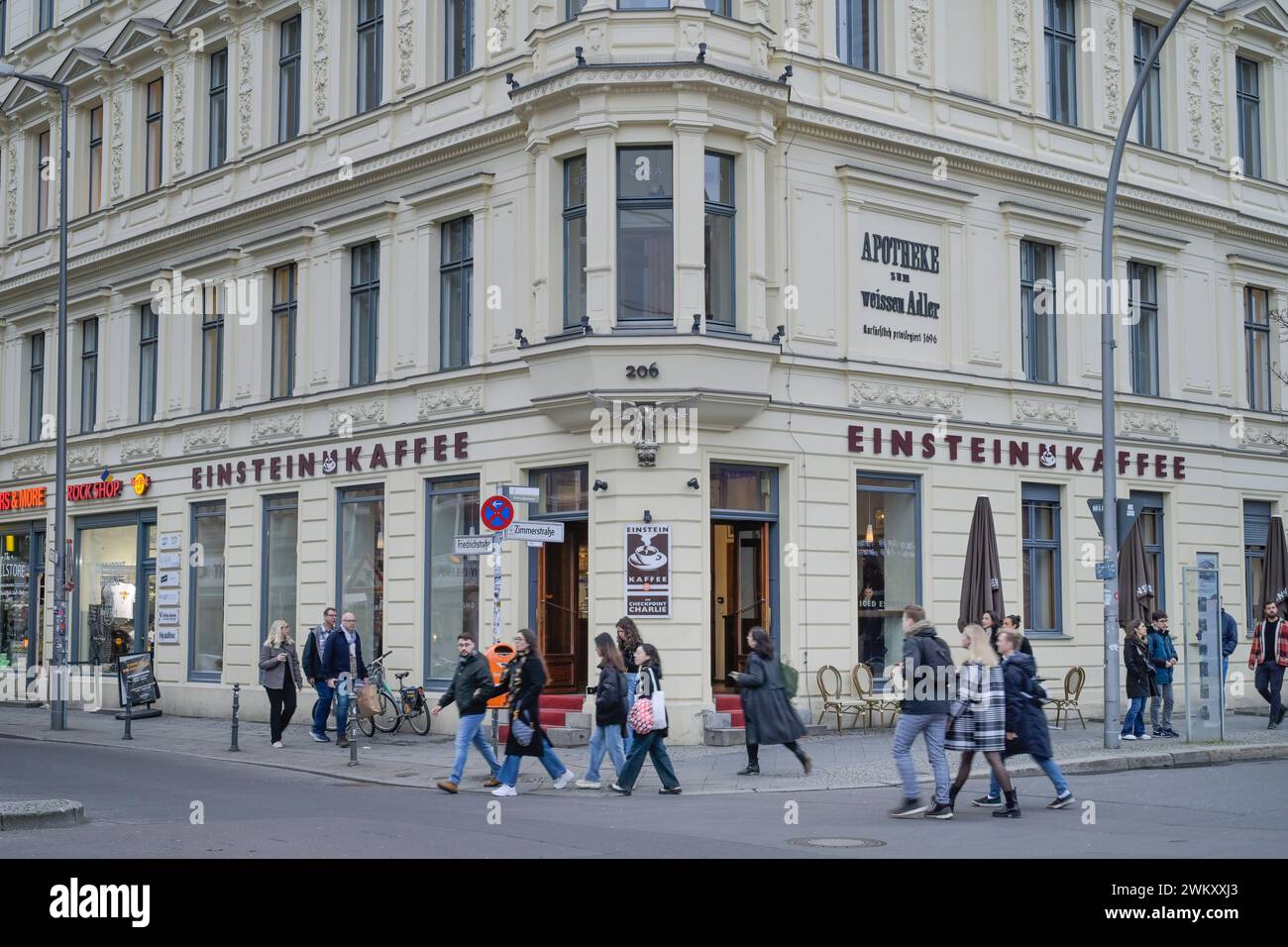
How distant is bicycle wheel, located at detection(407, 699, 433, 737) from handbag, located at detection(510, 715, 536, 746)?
7801mm

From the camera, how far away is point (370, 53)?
27.3 metres

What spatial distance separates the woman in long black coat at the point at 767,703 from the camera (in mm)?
17719

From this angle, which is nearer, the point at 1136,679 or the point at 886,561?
the point at 1136,679

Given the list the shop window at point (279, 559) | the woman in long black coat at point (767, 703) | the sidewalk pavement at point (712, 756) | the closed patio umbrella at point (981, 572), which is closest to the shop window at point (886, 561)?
the closed patio umbrella at point (981, 572)

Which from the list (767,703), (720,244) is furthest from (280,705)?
(720,244)

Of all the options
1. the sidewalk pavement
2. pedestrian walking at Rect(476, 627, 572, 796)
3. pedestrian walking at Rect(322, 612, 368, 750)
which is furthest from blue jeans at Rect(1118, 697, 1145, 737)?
pedestrian walking at Rect(322, 612, 368, 750)

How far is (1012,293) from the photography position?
26.4m

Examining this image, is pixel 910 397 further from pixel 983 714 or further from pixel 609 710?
pixel 983 714

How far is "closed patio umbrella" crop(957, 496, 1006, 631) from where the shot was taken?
23094mm

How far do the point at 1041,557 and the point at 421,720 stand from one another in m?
11.0
